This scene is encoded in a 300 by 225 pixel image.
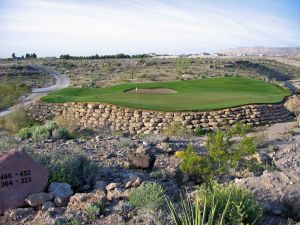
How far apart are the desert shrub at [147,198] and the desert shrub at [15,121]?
1778 cm

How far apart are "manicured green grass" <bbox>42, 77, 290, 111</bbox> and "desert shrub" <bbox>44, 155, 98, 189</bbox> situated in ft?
46.7

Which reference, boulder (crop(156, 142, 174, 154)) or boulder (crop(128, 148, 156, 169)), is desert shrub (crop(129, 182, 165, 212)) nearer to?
boulder (crop(128, 148, 156, 169))

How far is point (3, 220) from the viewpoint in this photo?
7.12 metres

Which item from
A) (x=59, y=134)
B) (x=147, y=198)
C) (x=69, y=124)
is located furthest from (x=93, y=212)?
(x=69, y=124)

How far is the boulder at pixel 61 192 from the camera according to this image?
7.59m

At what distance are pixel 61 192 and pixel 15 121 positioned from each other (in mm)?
18058

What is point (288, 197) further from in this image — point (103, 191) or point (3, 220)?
point (3, 220)

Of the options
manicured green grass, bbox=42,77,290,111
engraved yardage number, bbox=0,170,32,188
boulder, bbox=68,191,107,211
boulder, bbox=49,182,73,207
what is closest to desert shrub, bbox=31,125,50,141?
boulder, bbox=49,182,73,207

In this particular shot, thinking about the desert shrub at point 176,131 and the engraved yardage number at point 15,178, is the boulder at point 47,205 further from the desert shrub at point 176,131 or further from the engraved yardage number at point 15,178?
the desert shrub at point 176,131

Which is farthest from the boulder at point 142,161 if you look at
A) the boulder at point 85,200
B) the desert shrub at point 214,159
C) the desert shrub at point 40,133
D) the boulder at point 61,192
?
the desert shrub at point 40,133

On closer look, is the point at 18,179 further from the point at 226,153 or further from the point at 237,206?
the point at 226,153

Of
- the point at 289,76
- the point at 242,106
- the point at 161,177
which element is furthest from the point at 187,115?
the point at 289,76

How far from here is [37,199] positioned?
24.8 feet

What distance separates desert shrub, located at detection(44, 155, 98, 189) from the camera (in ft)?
28.4
